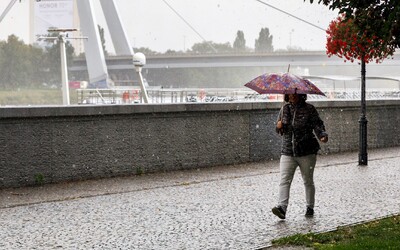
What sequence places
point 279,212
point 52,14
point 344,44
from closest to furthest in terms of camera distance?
1. point 279,212
2. point 344,44
3. point 52,14

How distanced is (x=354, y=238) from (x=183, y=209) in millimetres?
2653

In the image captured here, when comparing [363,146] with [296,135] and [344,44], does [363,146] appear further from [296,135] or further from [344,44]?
[296,135]

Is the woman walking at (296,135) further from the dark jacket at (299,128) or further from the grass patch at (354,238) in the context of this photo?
the grass patch at (354,238)

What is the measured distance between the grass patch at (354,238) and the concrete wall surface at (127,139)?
5.56 metres

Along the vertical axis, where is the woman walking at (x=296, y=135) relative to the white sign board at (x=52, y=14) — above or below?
below

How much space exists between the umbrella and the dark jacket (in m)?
0.22

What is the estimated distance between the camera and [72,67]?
88062mm

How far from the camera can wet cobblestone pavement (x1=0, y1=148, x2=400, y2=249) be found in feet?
26.0

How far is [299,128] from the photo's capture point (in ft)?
30.4

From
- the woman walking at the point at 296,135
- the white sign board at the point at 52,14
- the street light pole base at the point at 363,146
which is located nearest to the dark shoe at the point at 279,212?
the woman walking at the point at 296,135

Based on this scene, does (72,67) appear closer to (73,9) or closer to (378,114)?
(73,9)

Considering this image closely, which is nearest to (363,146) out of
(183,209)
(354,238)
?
(183,209)

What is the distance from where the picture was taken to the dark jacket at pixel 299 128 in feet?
30.5

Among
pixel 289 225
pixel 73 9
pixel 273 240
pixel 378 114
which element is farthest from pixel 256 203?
pixel 73 9
